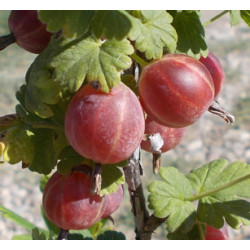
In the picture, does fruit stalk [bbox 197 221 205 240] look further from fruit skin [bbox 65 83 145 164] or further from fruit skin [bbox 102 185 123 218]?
fruit skin [bbox 65 83 145 164]

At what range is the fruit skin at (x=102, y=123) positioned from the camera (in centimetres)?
79

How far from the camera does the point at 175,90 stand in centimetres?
84

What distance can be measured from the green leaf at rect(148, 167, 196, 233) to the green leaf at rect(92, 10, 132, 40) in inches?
16.2

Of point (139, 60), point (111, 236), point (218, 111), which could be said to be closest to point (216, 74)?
point (218, 111)

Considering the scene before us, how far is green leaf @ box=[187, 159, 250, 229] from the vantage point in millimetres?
1056

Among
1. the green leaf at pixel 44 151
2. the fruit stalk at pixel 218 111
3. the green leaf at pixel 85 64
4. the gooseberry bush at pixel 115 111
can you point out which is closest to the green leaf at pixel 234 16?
the gooseberry bush at pixel 115 111

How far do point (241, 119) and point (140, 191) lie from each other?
3439mm

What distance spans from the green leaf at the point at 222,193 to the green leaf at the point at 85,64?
0.41 meters

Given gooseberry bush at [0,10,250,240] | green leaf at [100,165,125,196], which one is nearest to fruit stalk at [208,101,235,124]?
gooseberry bush at [0,10,250,240]

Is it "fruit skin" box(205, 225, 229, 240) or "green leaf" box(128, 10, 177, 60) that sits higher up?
"green leaf" box(128, 10, 177, 60)

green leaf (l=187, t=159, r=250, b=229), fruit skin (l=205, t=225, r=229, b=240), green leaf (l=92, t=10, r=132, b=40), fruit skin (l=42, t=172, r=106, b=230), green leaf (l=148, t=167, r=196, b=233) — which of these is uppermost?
green leaf (l=92, t=10, r=132, b=40)

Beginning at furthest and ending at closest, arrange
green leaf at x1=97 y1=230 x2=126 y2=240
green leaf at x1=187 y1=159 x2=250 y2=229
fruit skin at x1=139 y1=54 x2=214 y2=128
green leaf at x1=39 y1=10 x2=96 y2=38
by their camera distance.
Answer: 1. green leaf at x1=97 y1=230 x2=126 y2=240
2. green leaf at x1=187 y1=159 x2=250 y2=229
3. fruit skin at x1=139 y1=54 x2=214 y2=128
4. green leaf at x1=39 y1=10 x2=96 y2=38

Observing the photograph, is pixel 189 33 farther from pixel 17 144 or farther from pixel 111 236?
pixel 111 236

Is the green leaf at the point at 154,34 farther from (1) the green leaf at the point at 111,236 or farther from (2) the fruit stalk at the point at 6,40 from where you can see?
(1) the green leaf at the point at 111,236
